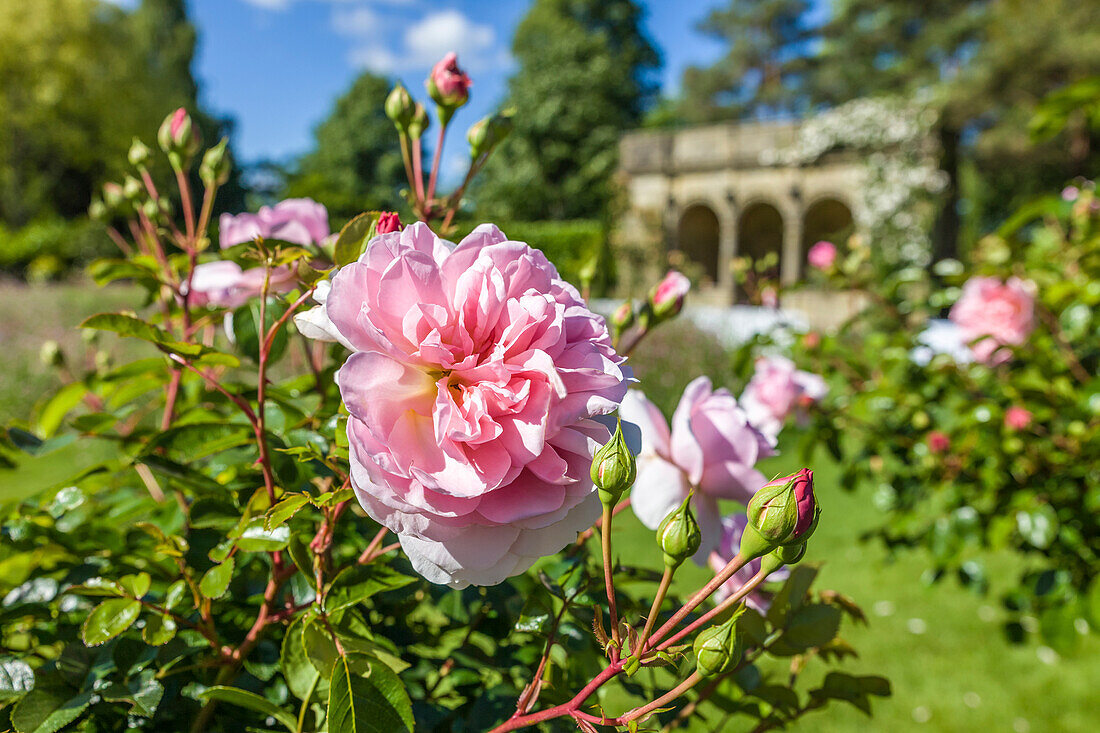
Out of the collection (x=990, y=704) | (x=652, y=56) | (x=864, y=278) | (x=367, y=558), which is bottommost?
(x=990, y=704)

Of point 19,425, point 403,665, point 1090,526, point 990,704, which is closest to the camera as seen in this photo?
point 403,665

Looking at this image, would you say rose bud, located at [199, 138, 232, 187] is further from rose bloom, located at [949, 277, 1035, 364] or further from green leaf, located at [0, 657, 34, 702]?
rose bloom, located at [949, 277, 1035, 364]

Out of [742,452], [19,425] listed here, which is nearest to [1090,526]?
[742,452]

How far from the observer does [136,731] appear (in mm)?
432

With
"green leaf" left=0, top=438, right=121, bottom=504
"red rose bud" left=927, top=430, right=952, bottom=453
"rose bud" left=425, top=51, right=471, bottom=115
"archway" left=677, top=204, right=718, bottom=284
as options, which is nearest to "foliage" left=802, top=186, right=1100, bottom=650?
"red rose bud" left=927, top=430, right=952, bottom=453

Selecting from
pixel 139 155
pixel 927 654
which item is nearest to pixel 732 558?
pixel 139 155

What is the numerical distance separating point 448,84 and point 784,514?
1.40 ft

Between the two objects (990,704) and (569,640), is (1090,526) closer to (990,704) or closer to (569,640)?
(990,704)

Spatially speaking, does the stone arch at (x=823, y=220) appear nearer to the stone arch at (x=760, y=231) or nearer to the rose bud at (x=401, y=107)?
the stone arch at (x=760, y=231)

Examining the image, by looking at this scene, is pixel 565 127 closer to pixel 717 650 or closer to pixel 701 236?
pixel 701 236

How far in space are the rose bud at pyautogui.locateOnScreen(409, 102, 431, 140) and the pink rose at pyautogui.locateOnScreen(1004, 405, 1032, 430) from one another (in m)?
0.96

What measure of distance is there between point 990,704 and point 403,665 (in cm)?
181

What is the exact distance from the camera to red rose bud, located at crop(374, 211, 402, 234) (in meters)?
0.35

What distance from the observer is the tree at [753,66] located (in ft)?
72.2
